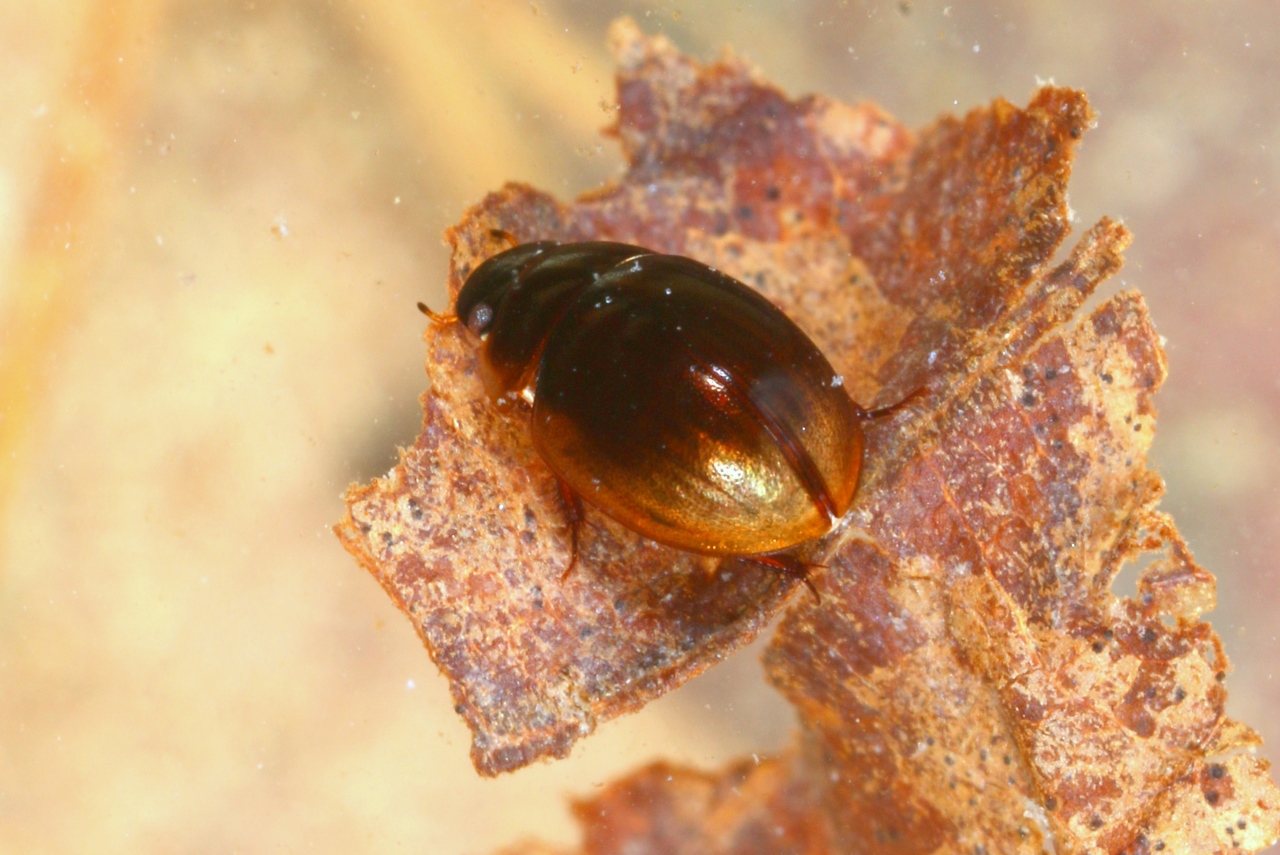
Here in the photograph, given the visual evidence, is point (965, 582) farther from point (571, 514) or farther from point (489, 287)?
point (489, 287)

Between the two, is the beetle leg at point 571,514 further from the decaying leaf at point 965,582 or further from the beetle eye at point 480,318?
the beetle eye at point 480,318

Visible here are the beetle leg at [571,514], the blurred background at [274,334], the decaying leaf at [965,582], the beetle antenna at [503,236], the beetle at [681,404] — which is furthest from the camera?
the blurred background at [274,334]

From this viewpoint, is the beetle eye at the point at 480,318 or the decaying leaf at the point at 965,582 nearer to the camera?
the decaying leaf at the point at 965,582

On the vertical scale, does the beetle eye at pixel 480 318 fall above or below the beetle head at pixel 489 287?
below

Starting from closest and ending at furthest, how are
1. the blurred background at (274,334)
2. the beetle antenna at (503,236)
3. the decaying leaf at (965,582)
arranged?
the decaying leaf at (965,582) → the beetle antenna at (503,236) → the blurred background at (274,334)

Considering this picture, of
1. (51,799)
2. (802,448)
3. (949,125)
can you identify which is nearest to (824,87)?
(949,125)

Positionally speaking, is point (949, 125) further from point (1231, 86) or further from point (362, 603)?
point (362, 603)

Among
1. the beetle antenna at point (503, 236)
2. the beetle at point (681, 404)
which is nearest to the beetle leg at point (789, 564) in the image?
the beetle at point (681, 404)
